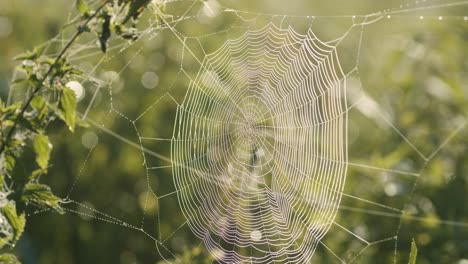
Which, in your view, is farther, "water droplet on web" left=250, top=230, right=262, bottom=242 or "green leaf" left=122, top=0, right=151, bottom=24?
"water droplet on web" left=250, top=230, right=262, bottom=242

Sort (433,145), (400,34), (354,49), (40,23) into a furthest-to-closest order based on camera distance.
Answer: (40,23), (354,49), (400,34), (433,145)

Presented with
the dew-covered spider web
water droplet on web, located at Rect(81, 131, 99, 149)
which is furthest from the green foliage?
water droplet on web, located at Rect(81, 131, 99, 149)

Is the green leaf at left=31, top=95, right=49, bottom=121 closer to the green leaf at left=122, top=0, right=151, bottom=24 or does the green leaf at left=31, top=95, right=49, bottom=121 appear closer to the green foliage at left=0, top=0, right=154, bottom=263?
the green foliage at left=0, top=0, right=154, bottom=263

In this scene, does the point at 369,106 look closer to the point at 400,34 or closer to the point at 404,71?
the point at 404,71

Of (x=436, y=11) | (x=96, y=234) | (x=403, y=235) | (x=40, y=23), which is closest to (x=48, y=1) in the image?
(x=40, y=23)

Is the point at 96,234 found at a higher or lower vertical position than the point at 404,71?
lower

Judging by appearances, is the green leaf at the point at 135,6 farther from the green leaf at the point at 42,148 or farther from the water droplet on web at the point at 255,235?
the water droplet on web at the point at 255,235

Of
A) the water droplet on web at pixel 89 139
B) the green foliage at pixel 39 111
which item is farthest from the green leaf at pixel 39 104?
the water droplet on web at pixel 89 139
